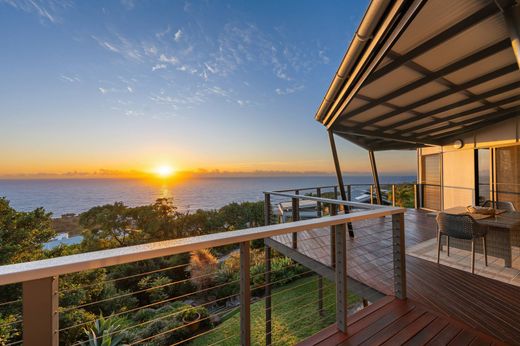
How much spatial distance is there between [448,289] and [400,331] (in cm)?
136

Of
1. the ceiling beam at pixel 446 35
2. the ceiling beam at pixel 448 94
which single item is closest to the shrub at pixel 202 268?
the ceiling beam at pixel 448 94

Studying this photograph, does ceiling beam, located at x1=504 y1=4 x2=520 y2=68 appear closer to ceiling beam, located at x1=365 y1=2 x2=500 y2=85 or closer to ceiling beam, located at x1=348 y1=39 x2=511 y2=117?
ceiling beam, located at x1=365 y1=2 x2=500 y2=85

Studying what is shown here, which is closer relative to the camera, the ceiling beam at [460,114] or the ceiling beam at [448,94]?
the ceiling beam at [448,94]

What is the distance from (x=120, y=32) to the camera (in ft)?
19.8

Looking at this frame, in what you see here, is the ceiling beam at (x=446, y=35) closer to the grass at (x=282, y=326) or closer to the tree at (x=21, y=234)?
the grass at (x=282, y=326)

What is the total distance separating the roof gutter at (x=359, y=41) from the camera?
167 centimetres

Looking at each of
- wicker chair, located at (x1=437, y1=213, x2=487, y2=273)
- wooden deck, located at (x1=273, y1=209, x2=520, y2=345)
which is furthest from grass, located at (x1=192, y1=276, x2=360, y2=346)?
wicker chair, located at (x1=437, y1=213, x2=487, y2=273)

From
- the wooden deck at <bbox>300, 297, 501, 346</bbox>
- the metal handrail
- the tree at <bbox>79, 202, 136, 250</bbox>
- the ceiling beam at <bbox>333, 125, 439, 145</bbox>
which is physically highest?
the ceiling beam at <bbox>333, 125, 439, 145</bbox>

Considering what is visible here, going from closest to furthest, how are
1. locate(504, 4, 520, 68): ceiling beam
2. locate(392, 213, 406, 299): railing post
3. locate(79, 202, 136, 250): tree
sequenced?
locate(504, 4, 520, 68): ceiling beam → locate(392, 213, 406, 299): railing post → locate(79, 202, 136, 250): tree

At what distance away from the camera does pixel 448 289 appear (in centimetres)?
257

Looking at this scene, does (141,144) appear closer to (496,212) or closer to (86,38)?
(86,38)

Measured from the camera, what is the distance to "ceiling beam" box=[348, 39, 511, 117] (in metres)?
2.54

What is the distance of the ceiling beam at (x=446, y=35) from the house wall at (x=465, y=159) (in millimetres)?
5435

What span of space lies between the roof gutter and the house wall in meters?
5.74
